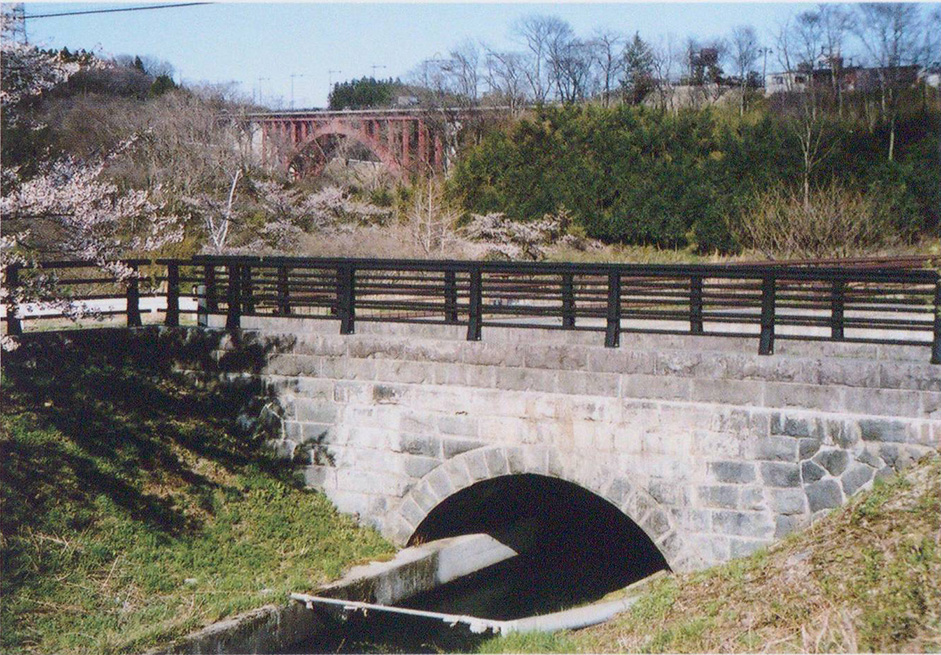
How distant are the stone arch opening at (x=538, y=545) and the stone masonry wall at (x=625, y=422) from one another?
40.2 inches

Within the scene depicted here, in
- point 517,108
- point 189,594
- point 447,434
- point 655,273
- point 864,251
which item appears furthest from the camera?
point 517,108

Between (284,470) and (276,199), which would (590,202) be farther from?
(284,470)

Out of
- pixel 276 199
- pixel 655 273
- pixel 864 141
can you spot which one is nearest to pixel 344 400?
pixel 655 273

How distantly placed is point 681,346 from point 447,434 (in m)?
3.10

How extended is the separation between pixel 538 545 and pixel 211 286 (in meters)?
6.28

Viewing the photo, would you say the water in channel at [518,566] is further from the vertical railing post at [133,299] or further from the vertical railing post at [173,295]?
the vertical railing post at [133,299]

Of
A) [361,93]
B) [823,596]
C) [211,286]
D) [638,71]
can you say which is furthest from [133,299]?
[361,93]

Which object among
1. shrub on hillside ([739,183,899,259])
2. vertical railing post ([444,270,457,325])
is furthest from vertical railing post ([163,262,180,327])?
shrub on hillside ([739,183,899,259])

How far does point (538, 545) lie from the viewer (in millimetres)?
14609

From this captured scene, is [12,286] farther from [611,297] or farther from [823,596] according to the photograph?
[823,596]

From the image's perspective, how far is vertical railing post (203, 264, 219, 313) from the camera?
13062 millimetres

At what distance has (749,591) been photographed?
7.73 metres

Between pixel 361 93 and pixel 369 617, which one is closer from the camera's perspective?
pixel 369 617

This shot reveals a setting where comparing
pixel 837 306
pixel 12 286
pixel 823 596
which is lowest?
pixel 823 596
